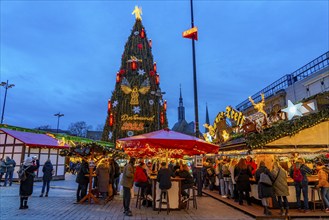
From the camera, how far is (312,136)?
1460 centimetres

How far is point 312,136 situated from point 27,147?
21116 mm

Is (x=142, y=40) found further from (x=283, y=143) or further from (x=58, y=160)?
(x=283, y=143)

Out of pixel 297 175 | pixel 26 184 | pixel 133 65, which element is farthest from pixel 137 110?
pixel 297 175

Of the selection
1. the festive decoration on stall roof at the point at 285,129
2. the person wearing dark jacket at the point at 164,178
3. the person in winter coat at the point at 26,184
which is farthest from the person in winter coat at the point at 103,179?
the festive decoration on stall roof at the point at 285,129

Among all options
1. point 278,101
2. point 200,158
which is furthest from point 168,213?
point 278,101

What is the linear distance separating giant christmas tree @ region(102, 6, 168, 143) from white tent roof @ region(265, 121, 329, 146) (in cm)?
3164

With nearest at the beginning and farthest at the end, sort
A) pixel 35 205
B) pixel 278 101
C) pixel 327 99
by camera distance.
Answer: pixel 35 205
pixel 327 99
pixel 278 101

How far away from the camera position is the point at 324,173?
393 inches

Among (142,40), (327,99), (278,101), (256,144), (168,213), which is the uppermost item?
(142,40)

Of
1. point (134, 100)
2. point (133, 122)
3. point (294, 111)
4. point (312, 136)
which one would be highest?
point (134, 100)

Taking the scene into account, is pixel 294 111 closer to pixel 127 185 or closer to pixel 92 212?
pixel 127 185

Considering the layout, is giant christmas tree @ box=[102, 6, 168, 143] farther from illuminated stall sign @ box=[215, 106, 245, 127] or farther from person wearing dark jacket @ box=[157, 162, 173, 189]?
person wearing dark jacket @ box=[157, 162, 173, 189]

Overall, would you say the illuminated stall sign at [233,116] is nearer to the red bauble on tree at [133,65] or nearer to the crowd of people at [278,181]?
the crowd of people at [278,181]

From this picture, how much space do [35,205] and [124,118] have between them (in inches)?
1422
